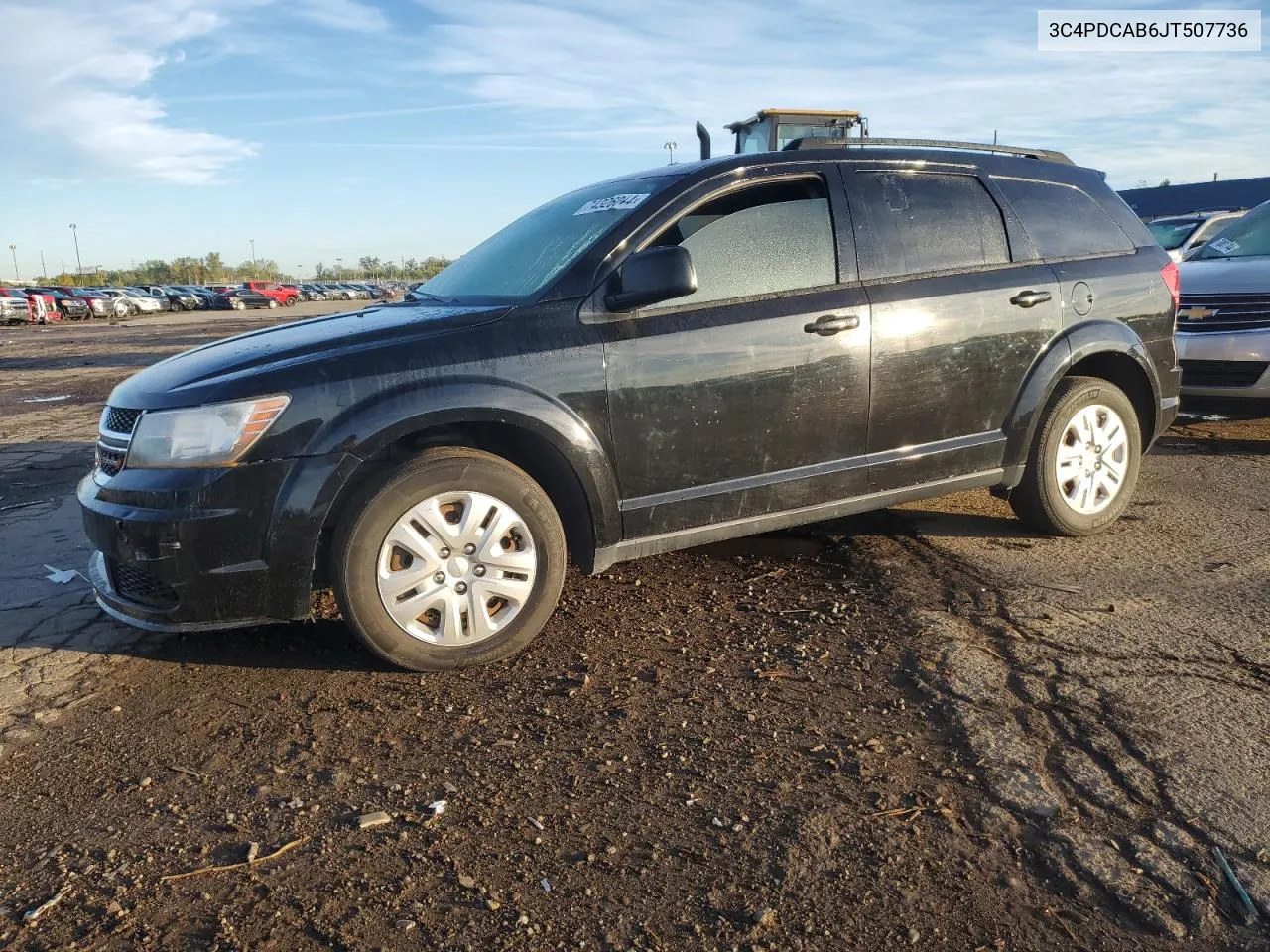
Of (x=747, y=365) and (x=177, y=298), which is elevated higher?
(x=177, y=298)

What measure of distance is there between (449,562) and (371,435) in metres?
0.53

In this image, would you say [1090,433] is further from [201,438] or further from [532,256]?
[201,438]

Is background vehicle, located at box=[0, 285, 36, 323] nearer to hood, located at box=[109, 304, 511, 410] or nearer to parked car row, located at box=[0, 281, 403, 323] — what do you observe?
parked car row, located at box=[0, 281, 403, 323]

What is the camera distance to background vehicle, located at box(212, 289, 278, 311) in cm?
6228

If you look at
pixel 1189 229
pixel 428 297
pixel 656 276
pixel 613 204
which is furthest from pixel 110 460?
pixel 1189 229

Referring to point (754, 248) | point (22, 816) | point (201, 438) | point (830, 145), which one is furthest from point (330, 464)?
point (830, 145)

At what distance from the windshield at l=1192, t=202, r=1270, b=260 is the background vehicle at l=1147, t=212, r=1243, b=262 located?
7196 mm

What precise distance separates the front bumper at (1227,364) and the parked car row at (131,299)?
2136 centimetres

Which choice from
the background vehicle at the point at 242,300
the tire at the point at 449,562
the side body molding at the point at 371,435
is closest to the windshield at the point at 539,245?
the side body molding at the point at 371,435

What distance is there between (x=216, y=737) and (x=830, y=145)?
346cm

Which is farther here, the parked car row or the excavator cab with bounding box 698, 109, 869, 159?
the parked car row

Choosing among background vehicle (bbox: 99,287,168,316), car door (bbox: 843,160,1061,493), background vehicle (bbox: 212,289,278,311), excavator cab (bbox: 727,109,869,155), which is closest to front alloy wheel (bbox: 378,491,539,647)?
car door (bbox: 843,160,1061,493)

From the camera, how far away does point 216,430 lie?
330 centimetres

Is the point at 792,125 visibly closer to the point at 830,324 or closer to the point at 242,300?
the point at 830,324
